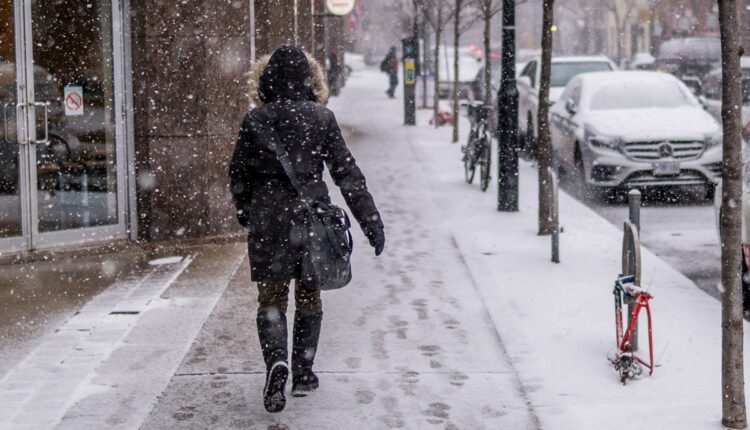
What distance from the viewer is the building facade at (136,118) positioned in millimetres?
9664

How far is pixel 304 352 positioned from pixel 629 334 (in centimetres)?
165

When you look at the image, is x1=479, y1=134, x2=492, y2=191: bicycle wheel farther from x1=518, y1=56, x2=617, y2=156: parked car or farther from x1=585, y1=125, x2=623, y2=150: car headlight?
x1=518, y1=56, x2=617, y2=156: parked car

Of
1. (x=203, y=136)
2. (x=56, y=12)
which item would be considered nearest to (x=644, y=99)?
(x=203, y=136)

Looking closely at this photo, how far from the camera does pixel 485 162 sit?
13820 mm

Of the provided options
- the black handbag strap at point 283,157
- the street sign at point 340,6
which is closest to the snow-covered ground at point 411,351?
the black handbag strap at point 283,157

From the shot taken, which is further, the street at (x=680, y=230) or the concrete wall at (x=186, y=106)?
the concrete wall at (x=186, y=106)

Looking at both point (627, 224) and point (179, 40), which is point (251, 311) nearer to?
point (627, 224)

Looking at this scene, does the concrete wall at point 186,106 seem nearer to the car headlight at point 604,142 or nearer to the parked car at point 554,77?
the car headlight at point 604,142

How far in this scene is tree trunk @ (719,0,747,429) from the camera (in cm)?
501

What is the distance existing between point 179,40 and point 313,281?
16.7 feet

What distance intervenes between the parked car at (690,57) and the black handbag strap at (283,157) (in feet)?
110

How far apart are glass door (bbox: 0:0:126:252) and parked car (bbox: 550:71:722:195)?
6094mm

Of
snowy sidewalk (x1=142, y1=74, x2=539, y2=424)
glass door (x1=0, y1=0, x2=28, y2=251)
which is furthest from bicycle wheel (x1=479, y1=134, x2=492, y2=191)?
glass door (x1=0, y1=0, x2=28, y2=251)

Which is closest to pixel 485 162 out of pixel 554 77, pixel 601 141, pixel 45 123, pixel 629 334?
pixel 601 141
